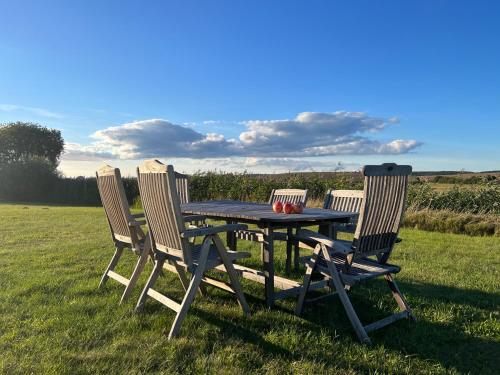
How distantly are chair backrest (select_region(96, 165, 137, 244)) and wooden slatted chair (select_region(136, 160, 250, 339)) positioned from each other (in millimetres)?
433

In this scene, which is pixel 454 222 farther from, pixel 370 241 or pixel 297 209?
pixel 370 241

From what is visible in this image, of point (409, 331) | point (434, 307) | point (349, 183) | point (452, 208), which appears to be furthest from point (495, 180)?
point (409, 331)

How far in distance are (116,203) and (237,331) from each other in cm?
178

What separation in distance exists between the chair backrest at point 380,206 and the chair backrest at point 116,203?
2149mm

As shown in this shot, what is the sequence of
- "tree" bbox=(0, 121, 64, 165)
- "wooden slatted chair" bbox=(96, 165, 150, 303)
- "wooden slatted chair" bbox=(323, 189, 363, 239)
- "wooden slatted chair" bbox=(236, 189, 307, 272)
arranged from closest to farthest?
"wooden slatted chair" bbox=(96, 165, 150, 303), "wooden slatted chair" bbox=(236, 189, 307, 272), "wooden slatted chair" bbox=(323, 189, 363, 239), "tree" bbox=(0, 121, 64, 165)

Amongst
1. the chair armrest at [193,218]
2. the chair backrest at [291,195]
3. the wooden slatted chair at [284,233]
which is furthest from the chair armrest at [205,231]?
the chair backrest at [291,195]

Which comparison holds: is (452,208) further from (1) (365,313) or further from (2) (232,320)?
(2) (232,320)

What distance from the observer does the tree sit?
38500 millimetres

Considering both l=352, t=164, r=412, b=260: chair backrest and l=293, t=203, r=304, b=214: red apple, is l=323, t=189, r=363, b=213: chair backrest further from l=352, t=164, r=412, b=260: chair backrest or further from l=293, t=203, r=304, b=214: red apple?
l=352, t=164, r=412, b=260: chair backrest

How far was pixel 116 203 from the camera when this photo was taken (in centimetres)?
389

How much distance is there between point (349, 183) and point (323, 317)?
938 centimetres

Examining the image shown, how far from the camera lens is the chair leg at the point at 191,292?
2.89 m

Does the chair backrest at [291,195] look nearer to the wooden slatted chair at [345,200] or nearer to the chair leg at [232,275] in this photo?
the wooden slatted chair at [345,200]

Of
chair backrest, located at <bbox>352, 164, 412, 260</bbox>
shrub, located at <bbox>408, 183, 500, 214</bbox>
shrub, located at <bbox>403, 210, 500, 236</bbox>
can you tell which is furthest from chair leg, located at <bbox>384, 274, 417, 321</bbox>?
shrub, located at <bbox>408, 183, 500, 214</bbox>
